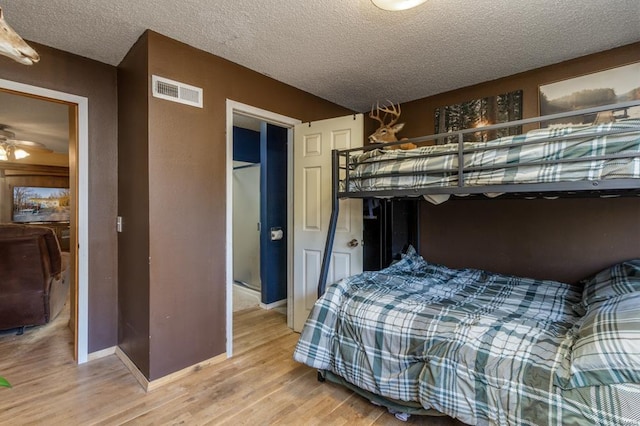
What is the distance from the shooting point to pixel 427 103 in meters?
3.34

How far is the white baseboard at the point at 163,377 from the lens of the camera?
6.79 feet

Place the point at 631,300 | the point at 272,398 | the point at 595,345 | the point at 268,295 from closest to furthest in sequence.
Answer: the point at 595,345 < the point at 631,300 < the point at 272,398 < the point at 268,295

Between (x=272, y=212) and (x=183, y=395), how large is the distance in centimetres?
221

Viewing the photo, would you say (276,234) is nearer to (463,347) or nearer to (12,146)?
(463,347)

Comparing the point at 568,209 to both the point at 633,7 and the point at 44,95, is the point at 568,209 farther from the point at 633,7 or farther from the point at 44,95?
the point at 44,95

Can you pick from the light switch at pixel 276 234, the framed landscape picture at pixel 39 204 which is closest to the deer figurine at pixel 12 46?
the light switch at pixel 276 234

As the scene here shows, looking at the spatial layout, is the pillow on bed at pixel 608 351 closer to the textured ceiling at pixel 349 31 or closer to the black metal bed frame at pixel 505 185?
the black metal bed frame at pixel 505 185

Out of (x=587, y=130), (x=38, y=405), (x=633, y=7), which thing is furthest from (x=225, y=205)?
(x=633, y=7)

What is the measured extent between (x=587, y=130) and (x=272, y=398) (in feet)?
7.49

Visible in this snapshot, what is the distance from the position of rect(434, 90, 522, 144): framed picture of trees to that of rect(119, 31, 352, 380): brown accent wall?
82.3 inches

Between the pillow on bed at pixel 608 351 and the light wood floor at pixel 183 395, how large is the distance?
82cm

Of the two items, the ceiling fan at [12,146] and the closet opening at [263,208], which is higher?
the ceiling fan at [12,146]

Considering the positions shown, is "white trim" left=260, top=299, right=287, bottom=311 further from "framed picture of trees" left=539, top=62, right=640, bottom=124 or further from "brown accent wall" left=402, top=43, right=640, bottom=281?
"framed picture of trees" left=539, top=62, right=640, bottom=124

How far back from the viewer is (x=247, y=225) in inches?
178
